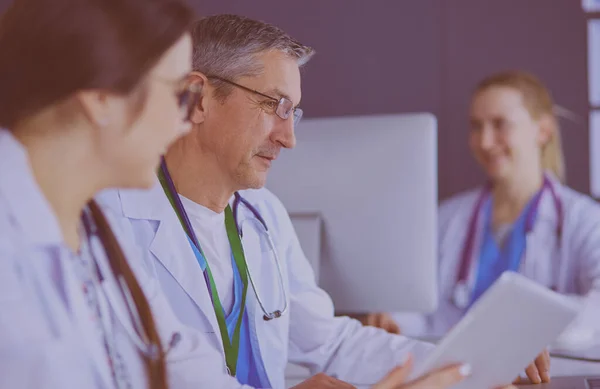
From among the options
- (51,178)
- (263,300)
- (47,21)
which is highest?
(47,21)

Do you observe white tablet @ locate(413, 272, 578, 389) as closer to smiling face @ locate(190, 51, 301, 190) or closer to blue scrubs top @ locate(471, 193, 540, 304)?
smiling face @ locate(190, 51, 301, 190)

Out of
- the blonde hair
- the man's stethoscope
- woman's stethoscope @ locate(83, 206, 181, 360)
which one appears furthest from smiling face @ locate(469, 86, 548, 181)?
woman's stethoscope @ locate(83, 206, 181, 360)

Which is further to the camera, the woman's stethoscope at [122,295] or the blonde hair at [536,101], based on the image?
the blonde hair at [536,101]

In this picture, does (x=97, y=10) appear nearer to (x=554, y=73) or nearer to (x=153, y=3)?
(x=153, y=3)

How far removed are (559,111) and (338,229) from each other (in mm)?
2176

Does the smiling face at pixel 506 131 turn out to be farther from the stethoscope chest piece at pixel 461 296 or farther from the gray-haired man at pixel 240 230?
the gray-haired man at pixel 240 230

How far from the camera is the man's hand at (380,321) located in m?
1.88

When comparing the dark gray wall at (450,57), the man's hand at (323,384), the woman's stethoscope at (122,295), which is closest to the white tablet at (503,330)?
the man's hand at (323,384)

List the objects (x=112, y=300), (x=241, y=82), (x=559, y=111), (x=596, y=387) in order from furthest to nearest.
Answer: (x=559, y=111) < (x=241, y=82) < (x=596, y=387) < (x=112, y=300)

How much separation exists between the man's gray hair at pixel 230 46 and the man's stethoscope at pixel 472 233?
62.0 inches

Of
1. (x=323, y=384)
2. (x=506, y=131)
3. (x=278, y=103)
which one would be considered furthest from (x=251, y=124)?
(x=506, y=131)

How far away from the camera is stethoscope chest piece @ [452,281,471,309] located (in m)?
2.88

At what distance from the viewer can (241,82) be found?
1604 mm

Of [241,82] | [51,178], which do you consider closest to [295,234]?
[241,82]
